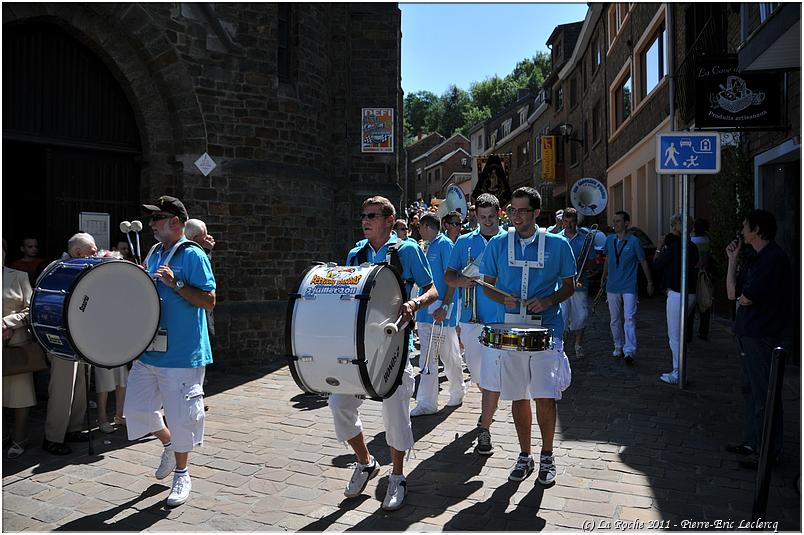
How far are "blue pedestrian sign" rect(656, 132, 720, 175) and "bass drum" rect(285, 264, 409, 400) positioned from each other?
4.40 meters

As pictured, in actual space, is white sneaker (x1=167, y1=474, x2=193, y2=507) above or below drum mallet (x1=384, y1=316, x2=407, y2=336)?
below

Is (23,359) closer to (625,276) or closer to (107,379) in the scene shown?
(107,379)

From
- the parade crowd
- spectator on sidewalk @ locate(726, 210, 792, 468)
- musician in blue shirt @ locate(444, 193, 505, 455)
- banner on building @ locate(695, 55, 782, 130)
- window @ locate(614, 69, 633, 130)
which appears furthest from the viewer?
window @ locate(614, 69, 633, 130)

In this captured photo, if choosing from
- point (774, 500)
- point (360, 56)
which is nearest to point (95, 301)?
point (774, 500)

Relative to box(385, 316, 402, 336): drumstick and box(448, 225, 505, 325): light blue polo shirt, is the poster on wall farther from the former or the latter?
box(385, 316, 402, 336): drumstick

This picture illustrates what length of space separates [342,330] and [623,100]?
69.6 ft

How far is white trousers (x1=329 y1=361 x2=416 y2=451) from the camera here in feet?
14.5

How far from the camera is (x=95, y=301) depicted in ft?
14.9

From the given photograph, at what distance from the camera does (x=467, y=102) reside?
97.6m

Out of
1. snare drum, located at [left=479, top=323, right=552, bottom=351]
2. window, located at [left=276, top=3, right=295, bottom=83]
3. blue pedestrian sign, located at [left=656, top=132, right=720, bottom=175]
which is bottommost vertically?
snare drum, located at [left=479, top=323, right=552, bottom=351]

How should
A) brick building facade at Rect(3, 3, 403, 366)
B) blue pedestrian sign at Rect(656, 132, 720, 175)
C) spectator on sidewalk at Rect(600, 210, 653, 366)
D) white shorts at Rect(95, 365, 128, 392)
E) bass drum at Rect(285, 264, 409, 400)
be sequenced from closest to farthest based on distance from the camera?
bass drum at Rect(285, 264, 409, 400) → white shorts at Rect(95, 365, 128, 392) → blue pedestrian sign at Rect(656, 132, 720, 175) → spectator on sidewalk at Rect(600, 210, 653, 366) → brick building facade at Rect(3, 3, 403, 366)

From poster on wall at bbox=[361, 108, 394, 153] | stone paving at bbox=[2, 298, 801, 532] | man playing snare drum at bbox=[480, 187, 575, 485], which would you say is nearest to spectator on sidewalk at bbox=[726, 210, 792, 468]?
stone paving at bbox=[2, 298, 801, 532]

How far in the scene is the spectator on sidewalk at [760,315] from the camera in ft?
16.5

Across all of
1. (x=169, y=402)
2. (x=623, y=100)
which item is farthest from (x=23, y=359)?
(x=623, y=100)
